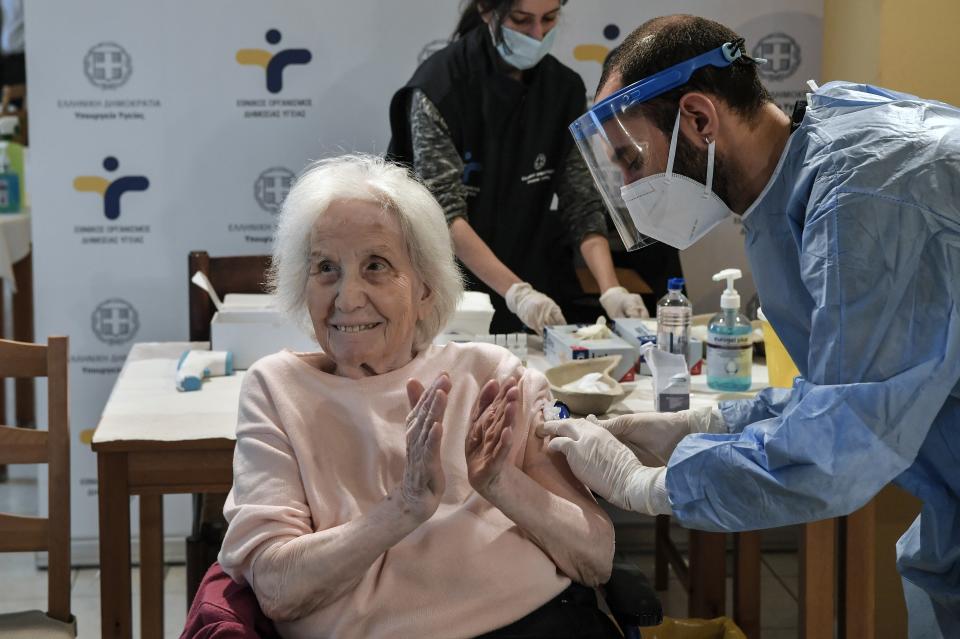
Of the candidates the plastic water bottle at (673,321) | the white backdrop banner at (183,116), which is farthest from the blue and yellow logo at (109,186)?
the plastic water bottle at (673,321)

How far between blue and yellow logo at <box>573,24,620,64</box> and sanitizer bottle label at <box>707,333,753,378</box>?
1628mm

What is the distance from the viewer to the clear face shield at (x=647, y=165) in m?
1.72

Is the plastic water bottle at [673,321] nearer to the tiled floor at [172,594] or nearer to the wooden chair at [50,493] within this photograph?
the tiled floor at [172,594]

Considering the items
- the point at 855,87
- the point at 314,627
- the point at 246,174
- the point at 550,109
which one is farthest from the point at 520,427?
the point at 246,174

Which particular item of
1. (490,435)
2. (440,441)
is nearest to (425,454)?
(440,441)

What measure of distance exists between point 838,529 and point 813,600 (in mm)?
200

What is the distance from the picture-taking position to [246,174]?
3922 mm

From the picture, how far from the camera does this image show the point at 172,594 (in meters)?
3.73

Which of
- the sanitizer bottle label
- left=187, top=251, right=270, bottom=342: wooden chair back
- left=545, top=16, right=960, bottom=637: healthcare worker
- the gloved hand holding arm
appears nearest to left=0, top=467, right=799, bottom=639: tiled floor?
left=187, top=251, right=270, bottom=342: wooden chair back

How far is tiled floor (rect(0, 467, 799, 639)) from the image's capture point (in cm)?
346

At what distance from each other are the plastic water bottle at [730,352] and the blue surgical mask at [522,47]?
1188 mm

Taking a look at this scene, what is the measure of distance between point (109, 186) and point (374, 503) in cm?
238

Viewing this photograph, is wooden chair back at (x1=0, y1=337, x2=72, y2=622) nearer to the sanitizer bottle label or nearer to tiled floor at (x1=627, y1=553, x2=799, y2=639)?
the sanitizer bottle label

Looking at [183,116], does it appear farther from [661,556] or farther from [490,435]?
[490,435]
